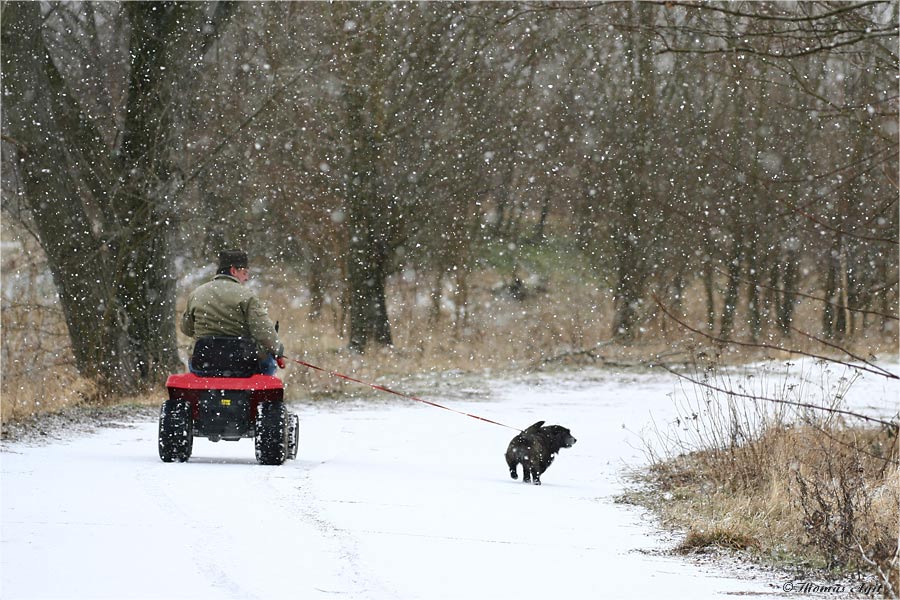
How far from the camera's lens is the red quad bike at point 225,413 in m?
10.3

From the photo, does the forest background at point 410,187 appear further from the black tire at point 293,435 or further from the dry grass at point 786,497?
the dry grass at point 786,497

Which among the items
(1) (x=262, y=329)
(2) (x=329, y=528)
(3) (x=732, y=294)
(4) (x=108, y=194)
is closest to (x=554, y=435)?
(1) (x=262, y=329)

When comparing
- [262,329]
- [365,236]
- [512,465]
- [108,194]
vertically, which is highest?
[108,194]

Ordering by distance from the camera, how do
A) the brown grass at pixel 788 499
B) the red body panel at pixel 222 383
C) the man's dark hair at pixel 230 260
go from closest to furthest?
the brown grass at pixel 788 499, the red body panel at pixel 222 383, the man's dark hair at pixel 230 260

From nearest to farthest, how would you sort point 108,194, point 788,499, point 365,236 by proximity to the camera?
1. point 788,499
2. point 108,194
3. point 365,236

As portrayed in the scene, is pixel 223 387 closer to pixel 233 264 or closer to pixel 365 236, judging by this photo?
pixel 233 264

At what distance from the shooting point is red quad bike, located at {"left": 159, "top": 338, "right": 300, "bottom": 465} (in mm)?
10297

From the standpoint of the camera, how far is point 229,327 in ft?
34.6

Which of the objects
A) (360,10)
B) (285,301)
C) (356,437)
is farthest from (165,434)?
(285,301)

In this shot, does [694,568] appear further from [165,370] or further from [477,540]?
[165,370]

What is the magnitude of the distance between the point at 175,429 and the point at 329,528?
334 cm

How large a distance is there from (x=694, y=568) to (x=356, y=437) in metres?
7.37

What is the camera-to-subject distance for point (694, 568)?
267 inches

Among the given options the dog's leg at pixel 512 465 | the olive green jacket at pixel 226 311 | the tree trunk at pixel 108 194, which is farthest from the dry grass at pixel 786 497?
the tree trunk at pixel 108 194
